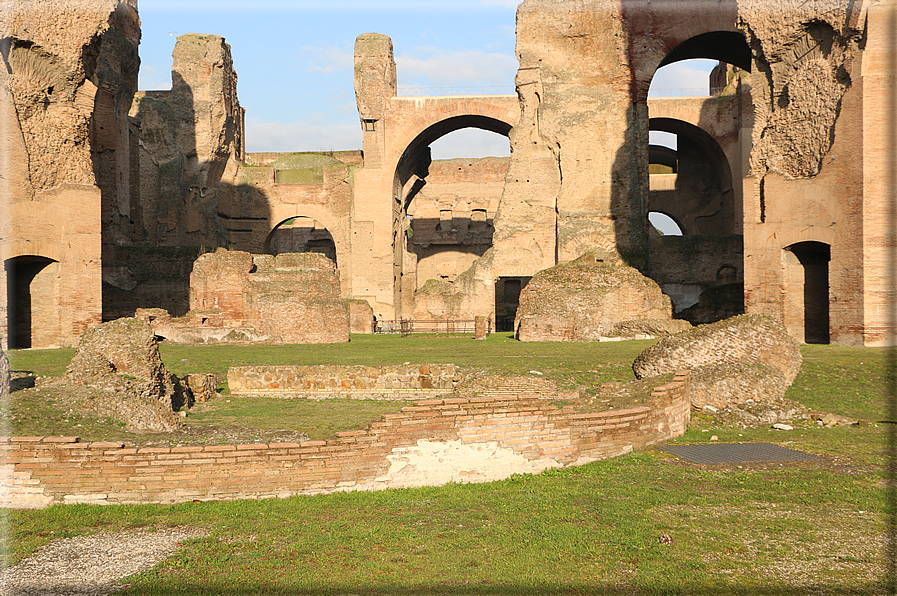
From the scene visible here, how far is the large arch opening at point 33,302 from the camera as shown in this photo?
14.0 metres

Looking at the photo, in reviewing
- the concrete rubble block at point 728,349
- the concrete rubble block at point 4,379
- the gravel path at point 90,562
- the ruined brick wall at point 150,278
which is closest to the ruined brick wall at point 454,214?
the ruined brick wall at point 150,278

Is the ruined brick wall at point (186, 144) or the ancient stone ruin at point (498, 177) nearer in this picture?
the ancient stone ruin at point (498, 177)

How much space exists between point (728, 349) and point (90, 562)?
Answer: 7.07 meters

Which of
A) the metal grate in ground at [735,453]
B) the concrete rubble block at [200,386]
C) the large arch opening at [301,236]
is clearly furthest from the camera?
the large arch opening at [301,236]

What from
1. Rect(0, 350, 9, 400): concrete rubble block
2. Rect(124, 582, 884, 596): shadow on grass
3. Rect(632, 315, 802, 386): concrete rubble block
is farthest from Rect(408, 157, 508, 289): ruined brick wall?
Rect(124, 582, 884, 596): shadow on grass

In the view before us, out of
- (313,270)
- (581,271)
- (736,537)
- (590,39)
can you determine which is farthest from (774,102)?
(736,537)

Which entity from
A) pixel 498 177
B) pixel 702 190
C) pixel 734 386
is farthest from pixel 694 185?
pixel 734 386

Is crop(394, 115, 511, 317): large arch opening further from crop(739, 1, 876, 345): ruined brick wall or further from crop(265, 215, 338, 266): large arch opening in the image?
crop(739, 1, 876, 345): ruined brick wall

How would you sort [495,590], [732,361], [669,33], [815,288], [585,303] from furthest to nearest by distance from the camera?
[669,33] → [585,303] → [815,288] → [732,361] → [495,590]

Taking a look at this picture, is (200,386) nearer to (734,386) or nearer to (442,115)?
(734,386)

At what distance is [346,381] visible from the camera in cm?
859

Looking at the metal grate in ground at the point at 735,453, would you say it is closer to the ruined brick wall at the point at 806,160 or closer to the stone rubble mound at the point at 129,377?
the stone rubble mound at the point at 129,377

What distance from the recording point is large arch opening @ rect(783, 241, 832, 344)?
41.6ft

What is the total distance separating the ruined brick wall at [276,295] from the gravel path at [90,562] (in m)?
11.7
